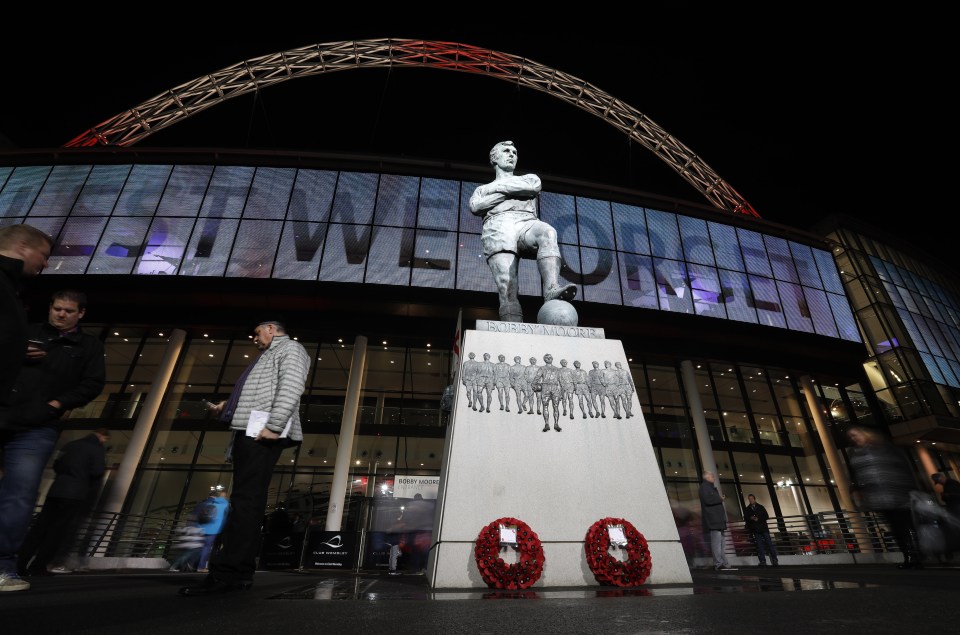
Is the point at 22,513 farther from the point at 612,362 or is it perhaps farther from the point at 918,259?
the point at 918,259

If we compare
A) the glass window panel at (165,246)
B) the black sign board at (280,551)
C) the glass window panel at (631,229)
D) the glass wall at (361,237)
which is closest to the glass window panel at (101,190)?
the glass wall at (361,237)

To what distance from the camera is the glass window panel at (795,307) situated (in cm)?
2142

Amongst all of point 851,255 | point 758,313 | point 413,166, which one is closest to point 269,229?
point 413,166

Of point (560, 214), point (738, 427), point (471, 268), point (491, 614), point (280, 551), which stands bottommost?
point (491, 614)

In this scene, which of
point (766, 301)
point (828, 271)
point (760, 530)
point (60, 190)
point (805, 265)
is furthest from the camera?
point (828, 271)

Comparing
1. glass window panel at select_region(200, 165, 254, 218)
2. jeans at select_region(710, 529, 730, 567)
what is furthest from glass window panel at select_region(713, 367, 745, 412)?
glass window panel at select_region(200, 165, 254, 218)

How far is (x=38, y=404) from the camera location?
11.4 feet

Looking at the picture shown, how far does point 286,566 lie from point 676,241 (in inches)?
780

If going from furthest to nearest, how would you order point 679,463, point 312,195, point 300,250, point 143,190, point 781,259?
point 781,259
point 679,463
point 312,195
point 143,190
point 300,250

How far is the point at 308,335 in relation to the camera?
2047 cm

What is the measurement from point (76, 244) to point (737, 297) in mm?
27233

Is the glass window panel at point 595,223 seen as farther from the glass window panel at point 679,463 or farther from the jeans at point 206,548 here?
the jeans at point 206,548

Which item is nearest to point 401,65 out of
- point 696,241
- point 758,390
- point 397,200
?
point 397,200

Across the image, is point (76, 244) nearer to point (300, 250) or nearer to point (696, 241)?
point (300, 250)
